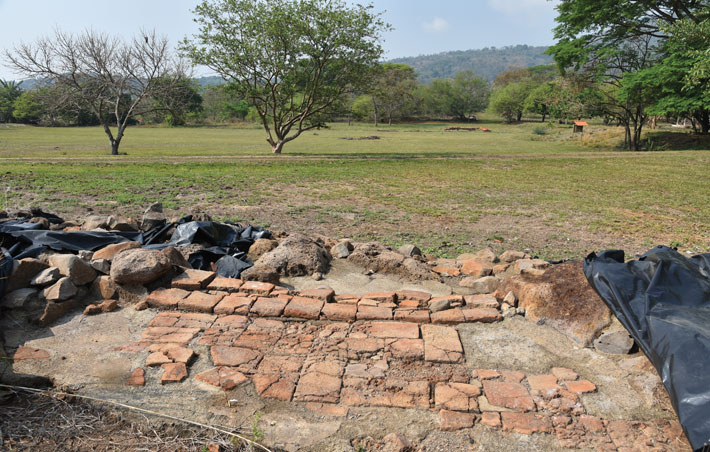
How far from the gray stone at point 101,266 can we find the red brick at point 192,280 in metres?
0.69

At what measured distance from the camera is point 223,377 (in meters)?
3.18

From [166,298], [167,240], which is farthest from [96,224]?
[166,298]

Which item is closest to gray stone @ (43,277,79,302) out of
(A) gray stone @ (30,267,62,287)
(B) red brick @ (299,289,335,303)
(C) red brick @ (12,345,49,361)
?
(A) gray stone @ (30,267,62,287)

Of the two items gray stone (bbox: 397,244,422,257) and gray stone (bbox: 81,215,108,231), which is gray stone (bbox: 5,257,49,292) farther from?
gray stone (bbox: 397,244,422,257)

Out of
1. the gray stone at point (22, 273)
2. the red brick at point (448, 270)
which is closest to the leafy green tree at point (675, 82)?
the red brick at point (448, 270)

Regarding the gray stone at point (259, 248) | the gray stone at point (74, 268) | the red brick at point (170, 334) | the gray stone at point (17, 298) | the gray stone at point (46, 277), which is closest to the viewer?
the red brick at point (170, 334)

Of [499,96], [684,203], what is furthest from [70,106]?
[499,96]

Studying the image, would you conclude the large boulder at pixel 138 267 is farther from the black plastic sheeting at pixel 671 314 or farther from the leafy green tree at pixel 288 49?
the leafy green tree at pixel 288 49

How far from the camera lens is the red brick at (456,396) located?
2.93m

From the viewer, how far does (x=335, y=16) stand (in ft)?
62.6

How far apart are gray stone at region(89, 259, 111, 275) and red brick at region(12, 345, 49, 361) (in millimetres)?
1187

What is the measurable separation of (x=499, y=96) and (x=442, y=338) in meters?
82.5

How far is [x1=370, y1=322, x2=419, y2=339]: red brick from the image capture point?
3.79 m

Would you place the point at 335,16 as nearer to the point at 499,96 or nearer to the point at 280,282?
the point at 280,282
